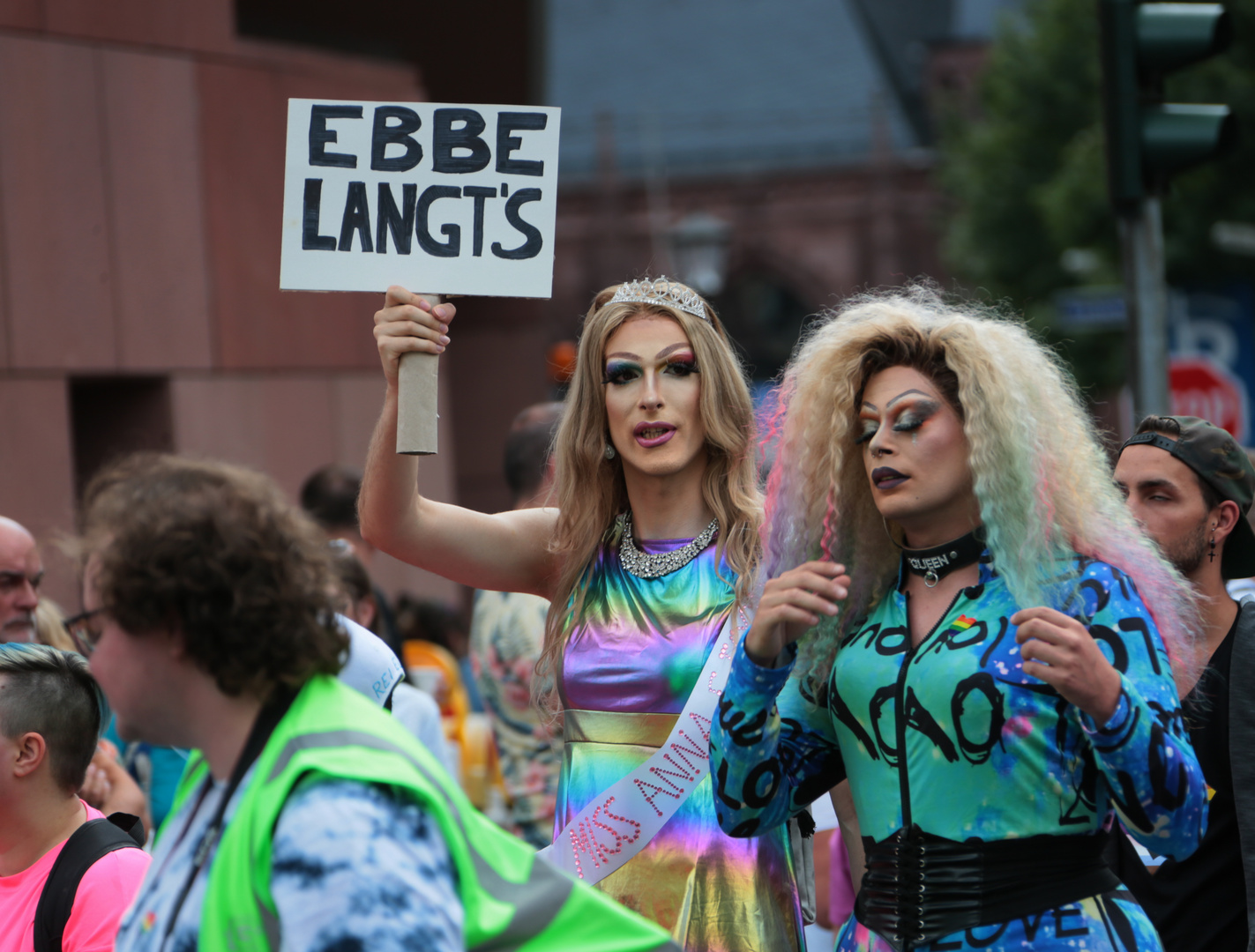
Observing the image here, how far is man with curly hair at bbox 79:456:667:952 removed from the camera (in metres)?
1.65

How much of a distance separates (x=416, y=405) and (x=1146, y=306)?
393 centimetres

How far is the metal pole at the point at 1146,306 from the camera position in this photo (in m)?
5.84

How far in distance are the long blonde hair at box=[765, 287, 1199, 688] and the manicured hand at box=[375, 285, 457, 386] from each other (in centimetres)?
74

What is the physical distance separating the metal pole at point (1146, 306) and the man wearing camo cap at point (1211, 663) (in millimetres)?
2345

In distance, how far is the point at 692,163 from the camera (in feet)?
150

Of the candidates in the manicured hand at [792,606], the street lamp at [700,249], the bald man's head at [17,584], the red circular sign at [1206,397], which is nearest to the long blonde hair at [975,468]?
the manicured hand at [792,606]

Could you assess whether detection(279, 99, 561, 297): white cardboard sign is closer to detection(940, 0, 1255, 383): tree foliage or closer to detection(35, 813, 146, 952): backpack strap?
detection(35, 813, 146, 952): backpack strap

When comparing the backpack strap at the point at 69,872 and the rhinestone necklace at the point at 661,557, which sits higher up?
the rhinestone necklace at the point at 661,557

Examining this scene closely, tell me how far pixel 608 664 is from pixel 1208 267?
2134 centimetres

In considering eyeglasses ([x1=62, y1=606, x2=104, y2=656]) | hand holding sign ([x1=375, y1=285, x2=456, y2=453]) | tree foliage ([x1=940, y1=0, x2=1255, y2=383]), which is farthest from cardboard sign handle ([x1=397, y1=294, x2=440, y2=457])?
tree foliage ([x1=940, y1=0, x2=1255, y2=383])

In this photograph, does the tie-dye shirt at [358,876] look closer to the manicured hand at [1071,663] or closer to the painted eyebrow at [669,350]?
the manicured hand at [1071,663]

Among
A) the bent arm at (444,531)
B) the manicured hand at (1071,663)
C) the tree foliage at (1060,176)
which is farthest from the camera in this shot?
the tree foliage at (1060,176)

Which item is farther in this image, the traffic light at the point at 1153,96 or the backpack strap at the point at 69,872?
the traffic light at the point at 1153,96

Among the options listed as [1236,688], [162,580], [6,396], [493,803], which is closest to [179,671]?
[162,580]
